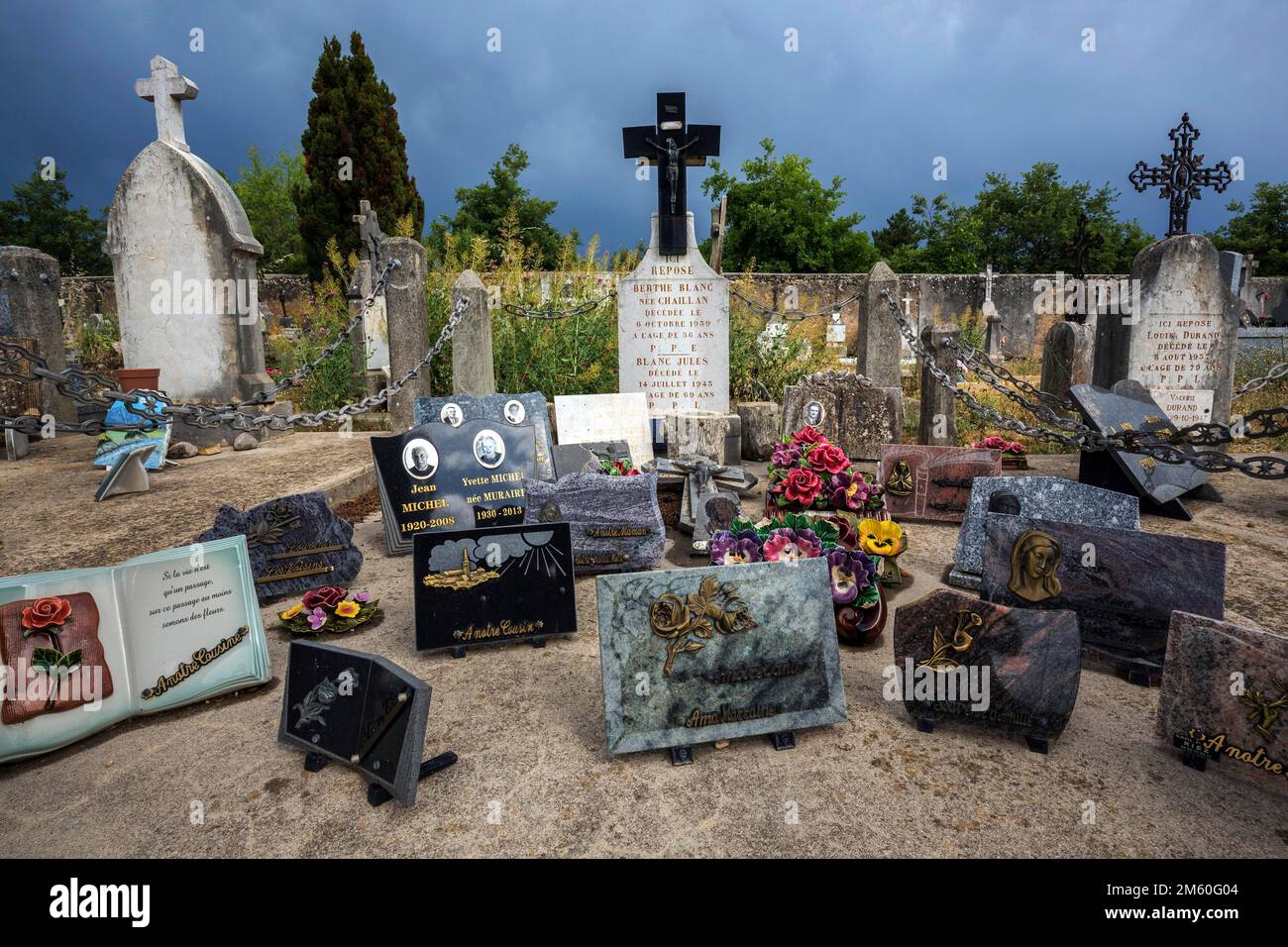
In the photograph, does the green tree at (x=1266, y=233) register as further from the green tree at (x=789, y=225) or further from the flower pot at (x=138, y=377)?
the flower pot at (x=138, y=377)

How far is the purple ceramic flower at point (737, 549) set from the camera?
3.37m

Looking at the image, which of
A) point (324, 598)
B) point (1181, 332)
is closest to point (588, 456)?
point (324, 598)

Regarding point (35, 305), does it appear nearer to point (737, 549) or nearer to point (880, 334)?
point (737, 549)

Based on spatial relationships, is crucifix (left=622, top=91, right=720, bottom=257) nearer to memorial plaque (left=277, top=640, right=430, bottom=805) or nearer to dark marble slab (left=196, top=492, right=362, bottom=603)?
dark marble slab (left=196, top=492, right=362, bottom=603)

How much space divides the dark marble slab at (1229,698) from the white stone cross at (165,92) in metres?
9.21

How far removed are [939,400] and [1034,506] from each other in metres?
3.99

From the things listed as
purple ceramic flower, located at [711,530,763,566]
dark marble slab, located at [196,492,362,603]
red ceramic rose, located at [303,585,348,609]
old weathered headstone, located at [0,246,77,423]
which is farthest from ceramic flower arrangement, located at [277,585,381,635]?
old weathered headstone, located at [0,246,77,423]

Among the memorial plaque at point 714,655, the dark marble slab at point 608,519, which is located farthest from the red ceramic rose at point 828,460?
the memorial plaque at point 714,655

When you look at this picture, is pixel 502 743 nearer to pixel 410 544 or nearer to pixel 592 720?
pixel 592 720

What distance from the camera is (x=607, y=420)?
20.4 feet

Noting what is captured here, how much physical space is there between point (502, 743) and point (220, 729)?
1.07 meters

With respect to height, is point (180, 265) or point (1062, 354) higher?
point (180, 265)

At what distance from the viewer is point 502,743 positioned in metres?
2.52

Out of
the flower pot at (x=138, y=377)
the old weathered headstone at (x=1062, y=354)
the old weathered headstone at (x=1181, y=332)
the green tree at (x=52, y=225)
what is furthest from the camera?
the green tree at (x=52, y=225)
